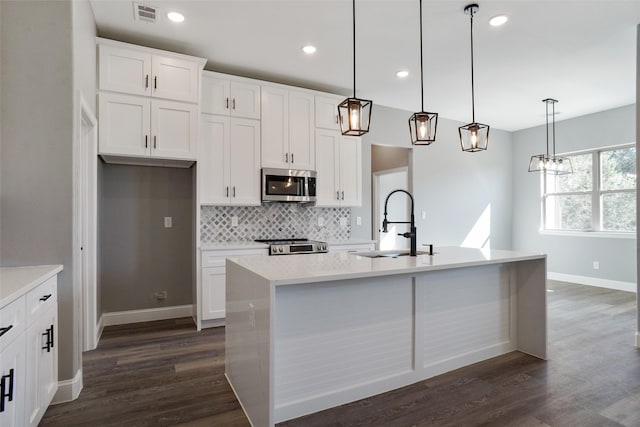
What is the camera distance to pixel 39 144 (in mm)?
2139

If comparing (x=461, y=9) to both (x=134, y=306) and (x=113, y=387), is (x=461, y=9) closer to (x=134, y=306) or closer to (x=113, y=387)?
(x=113, y=387)

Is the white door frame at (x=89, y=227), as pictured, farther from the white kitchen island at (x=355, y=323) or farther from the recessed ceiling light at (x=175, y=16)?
the white kitchen island at (x=355, y=323)

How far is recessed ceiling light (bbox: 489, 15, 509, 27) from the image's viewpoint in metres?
2.95

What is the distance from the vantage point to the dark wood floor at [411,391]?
202 cm

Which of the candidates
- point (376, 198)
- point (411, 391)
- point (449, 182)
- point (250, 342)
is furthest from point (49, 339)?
point (449, 182)

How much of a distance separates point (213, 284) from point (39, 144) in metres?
1.97

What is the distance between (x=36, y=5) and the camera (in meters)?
2.13

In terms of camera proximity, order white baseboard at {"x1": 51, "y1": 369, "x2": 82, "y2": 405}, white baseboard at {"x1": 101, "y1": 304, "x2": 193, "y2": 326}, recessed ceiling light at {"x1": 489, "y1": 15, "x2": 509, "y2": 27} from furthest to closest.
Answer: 1. white baseboard at {"x1": 101, "y1": 304, "x2": 193, "y2": 326}
2. recessed ceiling light at {"x1": 489, "y1": 15, "x2": 509, "y2": 27}
3. white baseboard at {"x1": 51, "y1": 369, "x2": 82, "y2": 405}

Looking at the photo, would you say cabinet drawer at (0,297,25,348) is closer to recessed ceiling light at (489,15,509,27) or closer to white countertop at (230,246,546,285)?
white countertop at (230,246,546,285)

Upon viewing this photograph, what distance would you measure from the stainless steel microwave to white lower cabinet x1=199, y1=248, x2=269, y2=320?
80 centimetres

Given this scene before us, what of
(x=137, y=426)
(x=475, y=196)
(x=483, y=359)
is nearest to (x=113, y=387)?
(x=137, y=426)

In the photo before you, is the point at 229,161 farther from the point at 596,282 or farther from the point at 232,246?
the point at 596,282

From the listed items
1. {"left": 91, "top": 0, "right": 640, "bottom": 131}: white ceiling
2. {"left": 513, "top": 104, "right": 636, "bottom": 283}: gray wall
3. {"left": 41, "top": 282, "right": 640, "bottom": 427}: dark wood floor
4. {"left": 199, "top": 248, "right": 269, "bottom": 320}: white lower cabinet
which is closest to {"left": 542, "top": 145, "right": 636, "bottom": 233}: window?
{"left": 513, "top": 104, "right": 636, "bottom": 283}: gray wall

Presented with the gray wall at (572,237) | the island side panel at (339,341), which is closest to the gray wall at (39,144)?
the island side panel at (339,341)
